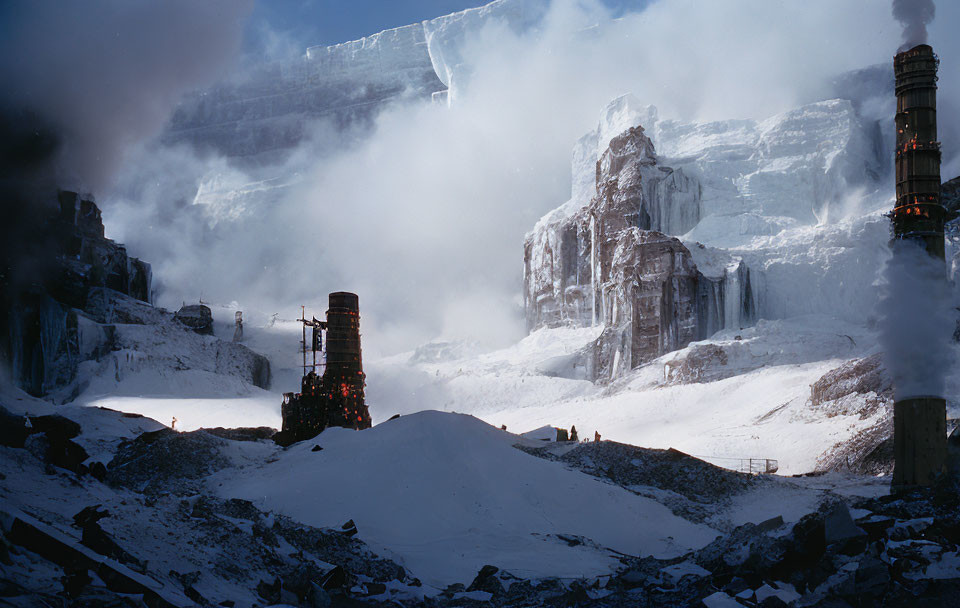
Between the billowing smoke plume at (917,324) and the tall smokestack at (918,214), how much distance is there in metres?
0.08

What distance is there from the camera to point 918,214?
55.7ft

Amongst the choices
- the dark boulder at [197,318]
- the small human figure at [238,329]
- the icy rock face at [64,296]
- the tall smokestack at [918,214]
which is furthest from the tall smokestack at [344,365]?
the small human figure at [238,329]

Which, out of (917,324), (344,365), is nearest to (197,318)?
(344,365)

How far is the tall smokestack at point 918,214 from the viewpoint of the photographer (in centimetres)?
1596

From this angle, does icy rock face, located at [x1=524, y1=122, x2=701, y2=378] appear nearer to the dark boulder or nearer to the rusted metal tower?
the dark boulder

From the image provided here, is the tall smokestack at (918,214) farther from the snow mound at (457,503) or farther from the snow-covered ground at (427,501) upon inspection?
the snow mound at (457,503)

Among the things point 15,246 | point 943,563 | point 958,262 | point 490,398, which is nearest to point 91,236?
point 15,246

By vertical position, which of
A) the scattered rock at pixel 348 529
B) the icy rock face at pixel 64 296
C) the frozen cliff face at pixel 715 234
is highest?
the frozen cliff face at pixel 715 234

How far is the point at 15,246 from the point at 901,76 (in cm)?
2766

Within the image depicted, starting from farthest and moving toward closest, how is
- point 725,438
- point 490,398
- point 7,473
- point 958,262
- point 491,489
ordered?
1. point 490,398
2. point 958,262
3. point 725,438
4. point 491,489
5. point 7,473

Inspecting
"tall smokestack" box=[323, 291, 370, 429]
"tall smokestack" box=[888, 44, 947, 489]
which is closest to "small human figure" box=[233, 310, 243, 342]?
"tall smokestack" box=[323, 291, 370, 429]

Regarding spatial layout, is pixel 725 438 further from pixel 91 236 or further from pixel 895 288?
pixel 91 236

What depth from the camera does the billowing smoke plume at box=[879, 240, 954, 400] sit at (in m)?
15.6

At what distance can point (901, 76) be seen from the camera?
709 inches
